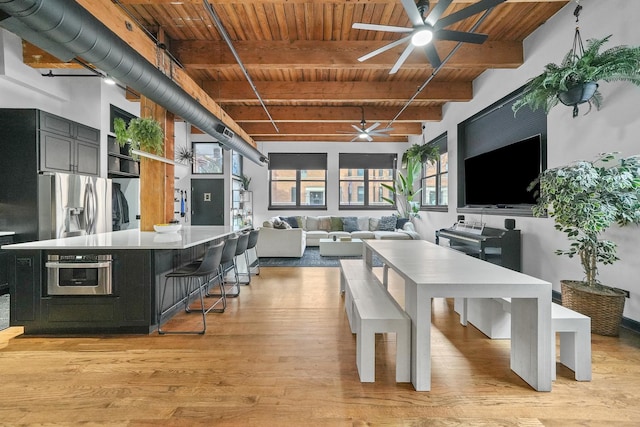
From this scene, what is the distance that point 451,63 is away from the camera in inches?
164

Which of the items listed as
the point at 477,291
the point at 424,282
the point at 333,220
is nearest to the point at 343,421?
the point at 424,282

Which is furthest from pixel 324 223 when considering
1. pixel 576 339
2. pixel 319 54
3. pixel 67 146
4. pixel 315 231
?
pixel 576 339

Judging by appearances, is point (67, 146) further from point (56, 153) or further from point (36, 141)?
point (36, 141)

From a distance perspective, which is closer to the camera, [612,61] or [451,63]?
[612,61]

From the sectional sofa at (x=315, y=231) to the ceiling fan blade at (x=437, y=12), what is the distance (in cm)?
463

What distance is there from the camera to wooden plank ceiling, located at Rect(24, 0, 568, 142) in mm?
3424

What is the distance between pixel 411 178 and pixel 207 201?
5.74m

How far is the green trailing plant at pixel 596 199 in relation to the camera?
2.49m

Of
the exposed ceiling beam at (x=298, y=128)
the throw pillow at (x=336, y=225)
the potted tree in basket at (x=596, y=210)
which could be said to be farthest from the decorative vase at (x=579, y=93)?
the throw pillow at (x=336, y=225)

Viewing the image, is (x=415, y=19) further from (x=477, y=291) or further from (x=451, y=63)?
(x=477, y=291)

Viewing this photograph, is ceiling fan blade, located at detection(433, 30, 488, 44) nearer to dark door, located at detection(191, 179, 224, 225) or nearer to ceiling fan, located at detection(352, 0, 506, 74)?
Result: ceiling fan, located at detection(352, 0, 506, 74)

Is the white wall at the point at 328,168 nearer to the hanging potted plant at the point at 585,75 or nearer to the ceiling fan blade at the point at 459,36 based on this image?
the hanging potted plant at the point at 585,75

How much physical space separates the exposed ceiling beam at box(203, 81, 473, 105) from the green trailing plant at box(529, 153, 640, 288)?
3.21 meters

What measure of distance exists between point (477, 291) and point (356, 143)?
323 inches
